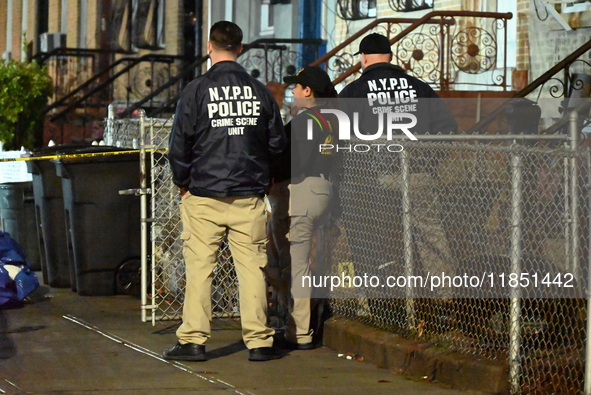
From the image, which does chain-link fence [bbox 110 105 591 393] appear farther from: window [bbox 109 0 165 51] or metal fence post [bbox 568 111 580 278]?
window [bbox 109 0 165 51]

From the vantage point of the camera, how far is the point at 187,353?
761 cm

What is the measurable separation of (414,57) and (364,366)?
25.0 feet

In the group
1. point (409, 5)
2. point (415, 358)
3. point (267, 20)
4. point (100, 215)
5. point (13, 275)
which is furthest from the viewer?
point (267, 20)

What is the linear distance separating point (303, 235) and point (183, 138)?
3.77 feet

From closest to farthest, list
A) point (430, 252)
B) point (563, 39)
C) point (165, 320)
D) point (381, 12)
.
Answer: point (430, 252), point (165, 320), point (563, 39), point (381, 12)

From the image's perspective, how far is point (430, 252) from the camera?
7855mm

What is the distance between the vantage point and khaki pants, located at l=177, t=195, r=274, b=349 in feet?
24.8

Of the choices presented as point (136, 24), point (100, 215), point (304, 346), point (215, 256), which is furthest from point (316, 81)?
point (136, 24)

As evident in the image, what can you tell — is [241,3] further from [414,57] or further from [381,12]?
[414,57]

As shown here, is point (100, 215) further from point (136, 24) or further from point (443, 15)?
point (136, 24)

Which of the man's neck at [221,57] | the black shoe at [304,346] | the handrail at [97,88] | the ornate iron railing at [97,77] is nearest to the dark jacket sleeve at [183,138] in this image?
the man's neck at [221,57]

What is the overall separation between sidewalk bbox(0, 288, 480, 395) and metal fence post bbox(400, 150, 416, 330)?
0.42 metres

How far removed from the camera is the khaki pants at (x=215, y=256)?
7.55 meters

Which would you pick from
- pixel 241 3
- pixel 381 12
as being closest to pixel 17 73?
pixel 241 3
